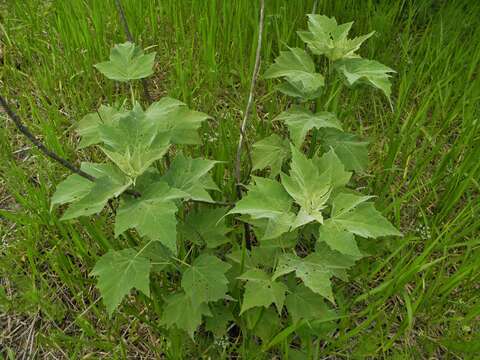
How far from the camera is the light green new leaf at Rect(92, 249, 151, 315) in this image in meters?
1.43

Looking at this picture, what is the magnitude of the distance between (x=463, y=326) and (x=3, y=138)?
225 cm

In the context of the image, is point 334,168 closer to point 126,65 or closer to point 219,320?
point 219,320

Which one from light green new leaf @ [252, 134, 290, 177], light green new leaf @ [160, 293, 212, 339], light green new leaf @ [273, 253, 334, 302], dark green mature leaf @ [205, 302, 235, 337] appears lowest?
dark green mature leaf @ [205, 302, 235, 337]

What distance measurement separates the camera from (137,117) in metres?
1.49

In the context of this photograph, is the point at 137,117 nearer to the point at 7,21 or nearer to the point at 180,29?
the point at 180,29

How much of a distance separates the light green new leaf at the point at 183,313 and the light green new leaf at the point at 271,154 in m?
0.59

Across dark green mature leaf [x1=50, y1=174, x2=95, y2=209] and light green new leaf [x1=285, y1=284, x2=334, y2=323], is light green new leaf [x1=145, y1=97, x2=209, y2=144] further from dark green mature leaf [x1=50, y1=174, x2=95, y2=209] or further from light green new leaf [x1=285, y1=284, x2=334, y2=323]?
light green new leaf [x1=285, y1=284, x2=334, y2=323]

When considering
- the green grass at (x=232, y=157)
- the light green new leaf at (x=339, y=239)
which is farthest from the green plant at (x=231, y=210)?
the green grass at (x=232, y=157)

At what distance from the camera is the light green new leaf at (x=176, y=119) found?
5.60 ft

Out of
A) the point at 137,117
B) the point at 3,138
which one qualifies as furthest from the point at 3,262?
the point at 137,117

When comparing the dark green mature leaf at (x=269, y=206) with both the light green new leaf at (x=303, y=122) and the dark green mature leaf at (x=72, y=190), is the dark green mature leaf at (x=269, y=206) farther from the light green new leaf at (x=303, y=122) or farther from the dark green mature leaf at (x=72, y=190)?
the dark green mature leaf at (x=72, y=190)

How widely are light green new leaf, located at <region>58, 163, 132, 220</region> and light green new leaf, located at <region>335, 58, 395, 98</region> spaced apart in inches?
35.3

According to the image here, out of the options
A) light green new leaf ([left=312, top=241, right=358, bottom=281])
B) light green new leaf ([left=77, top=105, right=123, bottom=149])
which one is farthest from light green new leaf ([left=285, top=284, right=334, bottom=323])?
light green new leaf ([left=77, top=105, right=123, bottom=149])

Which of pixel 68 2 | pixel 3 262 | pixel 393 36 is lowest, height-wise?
pixel 3 262
